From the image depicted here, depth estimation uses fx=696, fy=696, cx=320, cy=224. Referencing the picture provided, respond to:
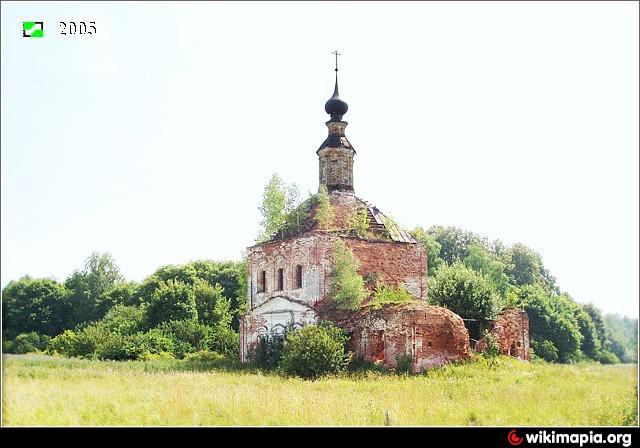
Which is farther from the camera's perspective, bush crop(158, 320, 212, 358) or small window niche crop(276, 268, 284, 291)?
bush crop(158, 320, 212, 358)

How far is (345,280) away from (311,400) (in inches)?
334

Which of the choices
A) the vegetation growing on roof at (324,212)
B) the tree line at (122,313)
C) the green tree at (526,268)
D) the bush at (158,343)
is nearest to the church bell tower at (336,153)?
the vegetation growing on roof at (324,212)

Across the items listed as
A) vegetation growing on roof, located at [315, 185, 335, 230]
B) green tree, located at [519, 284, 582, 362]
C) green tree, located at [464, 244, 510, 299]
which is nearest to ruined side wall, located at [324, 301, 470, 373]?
vegetation growing on roof, located at [315, 185, 335, 230]

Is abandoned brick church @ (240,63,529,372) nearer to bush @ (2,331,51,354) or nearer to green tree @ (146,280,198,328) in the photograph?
bush @ (2,331,51,354)

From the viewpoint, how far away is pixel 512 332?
23578 mm

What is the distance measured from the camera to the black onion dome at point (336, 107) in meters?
26.0

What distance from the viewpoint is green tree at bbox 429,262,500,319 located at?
23.3m

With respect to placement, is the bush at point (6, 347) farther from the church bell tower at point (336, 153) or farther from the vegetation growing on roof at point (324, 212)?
the church bell tower at point (336, 153)

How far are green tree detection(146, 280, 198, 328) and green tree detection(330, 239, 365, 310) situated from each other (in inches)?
495

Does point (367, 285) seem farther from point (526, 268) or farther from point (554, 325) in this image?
point (526, 268)

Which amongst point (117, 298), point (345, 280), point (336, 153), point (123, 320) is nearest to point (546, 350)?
point (345, 280)

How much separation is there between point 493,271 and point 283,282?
16493 mm

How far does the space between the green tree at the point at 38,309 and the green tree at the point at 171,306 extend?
4.20 m
